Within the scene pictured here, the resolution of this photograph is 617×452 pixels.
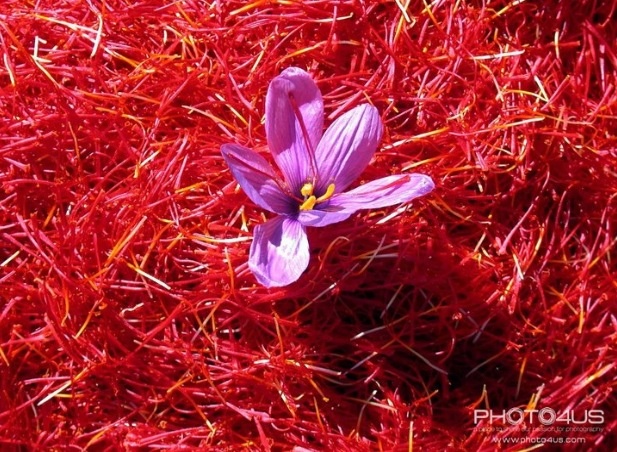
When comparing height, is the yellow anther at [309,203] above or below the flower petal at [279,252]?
above

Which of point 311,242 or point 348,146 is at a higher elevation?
point 348,146

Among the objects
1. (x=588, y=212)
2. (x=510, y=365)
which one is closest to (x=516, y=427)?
(x=510, y=365)

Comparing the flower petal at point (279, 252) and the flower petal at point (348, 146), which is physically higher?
the flower petal at point (348, 146)

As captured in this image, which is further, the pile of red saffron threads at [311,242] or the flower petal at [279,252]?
the pile of red saffron threads at [311,242]

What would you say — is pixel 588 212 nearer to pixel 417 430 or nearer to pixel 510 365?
pixel 510 365
